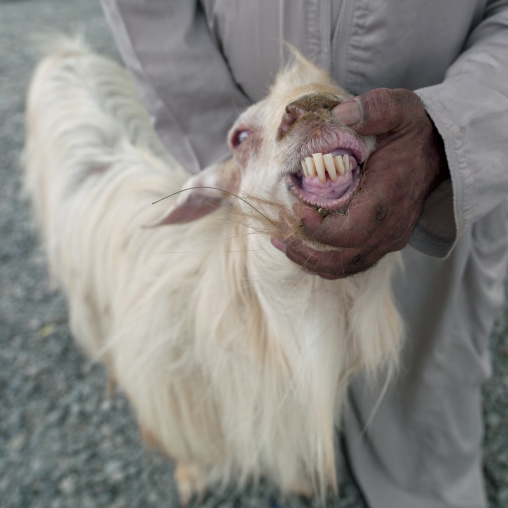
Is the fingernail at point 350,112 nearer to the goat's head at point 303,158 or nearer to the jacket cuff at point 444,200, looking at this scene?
the goat's head at point 303,158

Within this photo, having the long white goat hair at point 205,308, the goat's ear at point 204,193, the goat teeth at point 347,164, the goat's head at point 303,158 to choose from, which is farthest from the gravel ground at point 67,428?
the goat teeth at point 347,164

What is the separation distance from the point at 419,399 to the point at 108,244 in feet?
4.42

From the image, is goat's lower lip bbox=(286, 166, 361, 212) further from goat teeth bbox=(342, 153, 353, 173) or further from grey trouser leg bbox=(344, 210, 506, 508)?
grey trouser leg bbox=(344, 210, 506, 508)

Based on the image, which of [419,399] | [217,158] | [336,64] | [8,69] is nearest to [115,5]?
[217,158]

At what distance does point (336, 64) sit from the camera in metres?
1.39

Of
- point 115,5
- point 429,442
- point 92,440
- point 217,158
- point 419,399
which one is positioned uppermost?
point 115,5

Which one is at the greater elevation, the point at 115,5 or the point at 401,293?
the point at 115,5

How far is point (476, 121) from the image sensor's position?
1105mm

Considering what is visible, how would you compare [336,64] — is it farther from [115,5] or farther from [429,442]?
[429,442]

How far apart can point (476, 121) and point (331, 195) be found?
38 cm

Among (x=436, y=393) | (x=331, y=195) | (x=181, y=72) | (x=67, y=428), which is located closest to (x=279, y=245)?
(x=331, y=195)

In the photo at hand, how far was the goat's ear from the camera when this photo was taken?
1544 mm

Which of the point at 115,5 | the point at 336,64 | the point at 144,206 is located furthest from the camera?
the point at 144,206

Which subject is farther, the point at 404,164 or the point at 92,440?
the point at 92,440
